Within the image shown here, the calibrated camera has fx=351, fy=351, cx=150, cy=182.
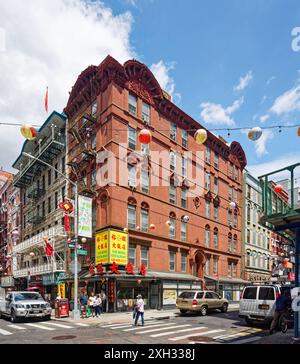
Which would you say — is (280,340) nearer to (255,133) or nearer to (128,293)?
(255,133)

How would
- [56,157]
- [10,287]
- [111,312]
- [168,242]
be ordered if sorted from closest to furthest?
1. [111,312]
2. [168,242]
3. [56,157]
4. [10,287]

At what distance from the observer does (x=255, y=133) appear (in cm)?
1326

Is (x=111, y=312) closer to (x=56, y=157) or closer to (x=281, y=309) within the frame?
(x=281, y=309)

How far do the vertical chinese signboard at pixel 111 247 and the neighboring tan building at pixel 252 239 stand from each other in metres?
23.7

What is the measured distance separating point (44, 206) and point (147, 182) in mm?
14941

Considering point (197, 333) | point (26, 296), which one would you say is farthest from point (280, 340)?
point (26, 296)

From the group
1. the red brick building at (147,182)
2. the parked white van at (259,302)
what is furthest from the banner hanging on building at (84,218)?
the parked white van at (259,302)

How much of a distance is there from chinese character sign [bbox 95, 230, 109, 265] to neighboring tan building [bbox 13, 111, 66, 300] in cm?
525

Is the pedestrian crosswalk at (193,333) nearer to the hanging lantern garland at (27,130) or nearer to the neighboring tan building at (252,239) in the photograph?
the hanging lantern garland at (27,130)

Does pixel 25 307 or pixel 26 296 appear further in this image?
pixel 26 296

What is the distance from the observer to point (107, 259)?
2528 cm

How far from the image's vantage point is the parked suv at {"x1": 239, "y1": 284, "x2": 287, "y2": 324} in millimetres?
16328
